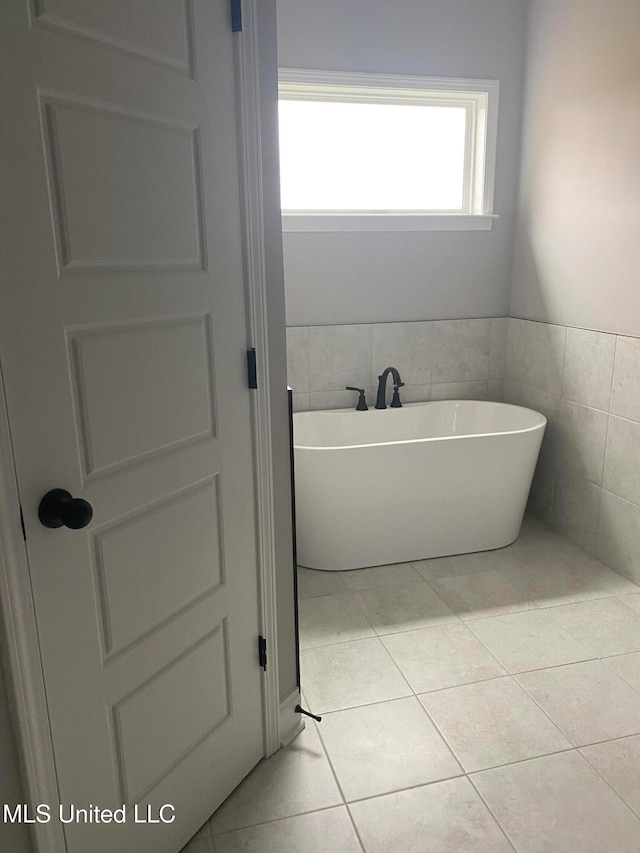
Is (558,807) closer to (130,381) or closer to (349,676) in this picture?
(349,676)

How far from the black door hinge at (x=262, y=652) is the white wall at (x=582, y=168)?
2.14 meters

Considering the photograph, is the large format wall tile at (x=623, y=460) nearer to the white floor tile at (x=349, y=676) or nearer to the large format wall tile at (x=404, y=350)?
the large format wall tile at (x=404, y=350)

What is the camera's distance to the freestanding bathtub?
289 cm

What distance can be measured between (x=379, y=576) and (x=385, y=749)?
1.10m

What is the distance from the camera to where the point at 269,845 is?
163cm

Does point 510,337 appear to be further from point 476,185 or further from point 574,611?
point 574,611

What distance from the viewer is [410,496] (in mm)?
3027

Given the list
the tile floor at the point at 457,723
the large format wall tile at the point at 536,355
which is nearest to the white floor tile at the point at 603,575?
the tile floor at the point at 457,723

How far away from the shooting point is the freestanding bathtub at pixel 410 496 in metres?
2.89

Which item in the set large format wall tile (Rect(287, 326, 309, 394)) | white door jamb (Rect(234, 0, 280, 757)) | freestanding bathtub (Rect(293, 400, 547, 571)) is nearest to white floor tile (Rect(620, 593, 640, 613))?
freestanding bathtub (Rect(293, 400, 547, 571))

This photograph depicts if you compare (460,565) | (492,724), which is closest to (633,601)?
(460,565)

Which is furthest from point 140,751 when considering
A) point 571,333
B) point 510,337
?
point 510,337

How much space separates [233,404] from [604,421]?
215 centimetres

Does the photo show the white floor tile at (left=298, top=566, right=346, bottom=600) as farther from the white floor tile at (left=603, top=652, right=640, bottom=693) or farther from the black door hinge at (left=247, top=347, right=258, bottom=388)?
the black door hinge at (left=247, top=347, right=258, bottom=388)
